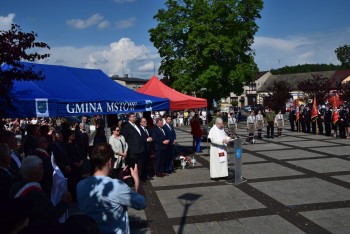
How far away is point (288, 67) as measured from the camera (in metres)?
133

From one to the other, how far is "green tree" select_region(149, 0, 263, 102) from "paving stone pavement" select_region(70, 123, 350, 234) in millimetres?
22126

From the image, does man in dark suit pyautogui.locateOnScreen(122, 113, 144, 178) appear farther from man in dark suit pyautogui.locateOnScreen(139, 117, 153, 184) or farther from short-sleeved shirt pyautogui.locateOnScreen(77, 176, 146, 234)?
short-sleeved shirt pyautogui.locateOnScreen(77, 176, 146, 234)

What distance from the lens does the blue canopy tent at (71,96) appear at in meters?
6.89

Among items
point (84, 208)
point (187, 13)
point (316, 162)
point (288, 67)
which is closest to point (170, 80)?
point (187, 13)

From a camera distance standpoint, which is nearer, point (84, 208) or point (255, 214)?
point (84, 208)

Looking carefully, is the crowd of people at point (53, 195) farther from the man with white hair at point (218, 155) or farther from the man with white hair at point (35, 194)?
the man with white hair at point (218, 155)

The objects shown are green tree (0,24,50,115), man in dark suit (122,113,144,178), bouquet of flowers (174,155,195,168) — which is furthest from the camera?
bouquet of flowers (174,155,195,168)

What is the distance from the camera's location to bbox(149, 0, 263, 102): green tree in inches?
1340

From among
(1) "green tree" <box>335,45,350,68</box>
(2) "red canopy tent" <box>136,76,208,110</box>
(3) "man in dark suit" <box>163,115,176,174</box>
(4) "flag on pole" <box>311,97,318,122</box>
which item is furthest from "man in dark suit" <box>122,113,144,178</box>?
(1) "green tree" <box>335,45,350,68</box>

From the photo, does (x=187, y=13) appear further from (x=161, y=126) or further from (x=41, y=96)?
(x=41, y=96)

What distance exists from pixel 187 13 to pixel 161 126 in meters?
27.4

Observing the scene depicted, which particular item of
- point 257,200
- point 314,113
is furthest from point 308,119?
point 257,200

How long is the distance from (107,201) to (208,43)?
3220 centimetres

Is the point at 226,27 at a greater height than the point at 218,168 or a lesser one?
greater
